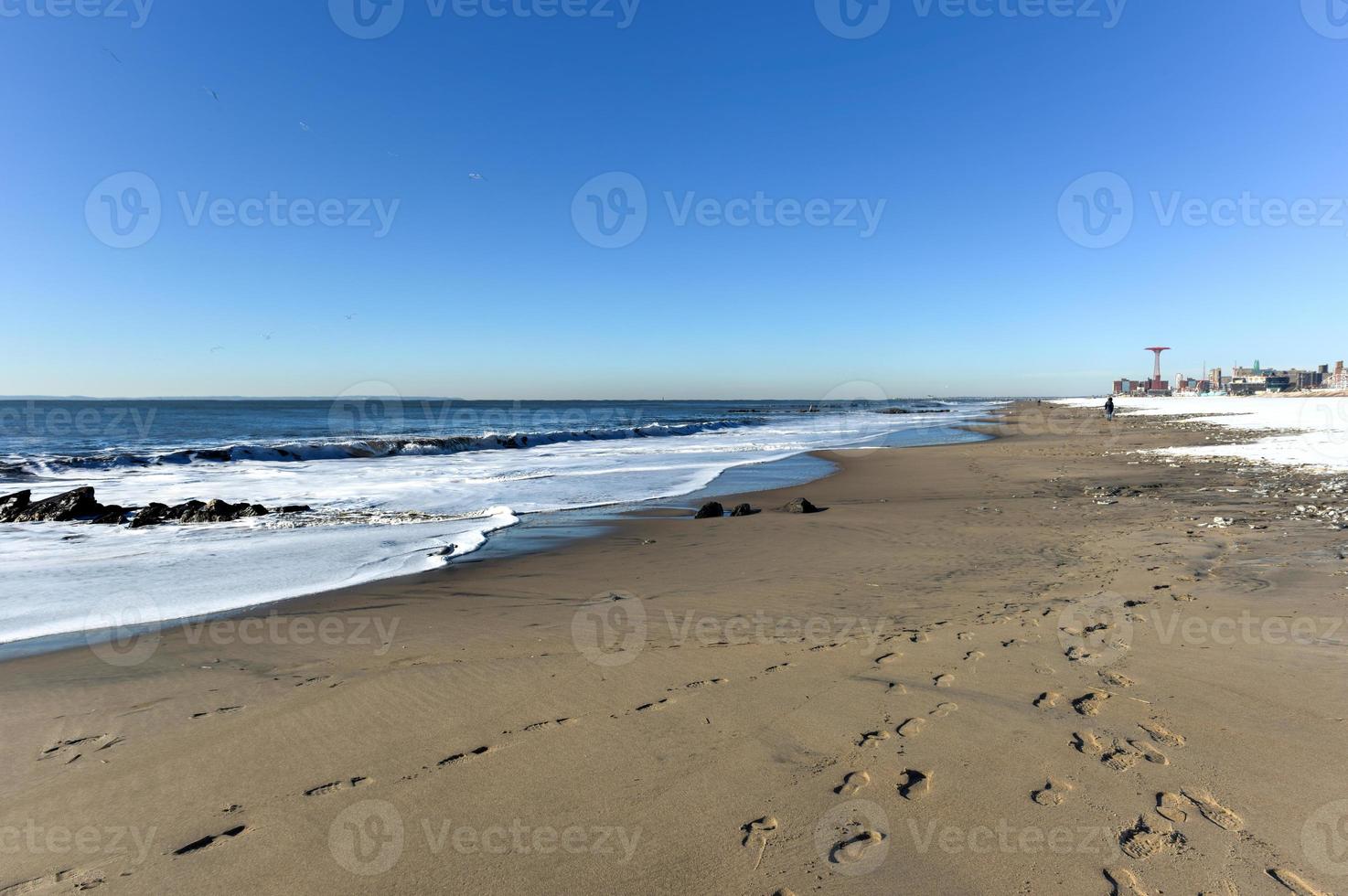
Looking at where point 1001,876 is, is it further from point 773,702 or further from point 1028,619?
point 1028,619

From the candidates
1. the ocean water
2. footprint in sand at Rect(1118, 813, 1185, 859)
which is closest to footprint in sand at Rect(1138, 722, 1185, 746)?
footprint in sand at Rect(1118, 813, 1185, 859)

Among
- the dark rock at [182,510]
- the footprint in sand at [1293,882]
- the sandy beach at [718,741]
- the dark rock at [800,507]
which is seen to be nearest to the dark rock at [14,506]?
the dark rock at [182,510]

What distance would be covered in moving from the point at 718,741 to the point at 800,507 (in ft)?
29.0

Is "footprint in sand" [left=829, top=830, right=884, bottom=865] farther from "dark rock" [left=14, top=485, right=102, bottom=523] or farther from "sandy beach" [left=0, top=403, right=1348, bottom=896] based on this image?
"dark rock" [left=14, top=485, right=102, bottom=523]

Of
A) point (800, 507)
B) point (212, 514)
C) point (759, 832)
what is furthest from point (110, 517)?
point (759, 832)

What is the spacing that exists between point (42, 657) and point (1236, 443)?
28.8 metres

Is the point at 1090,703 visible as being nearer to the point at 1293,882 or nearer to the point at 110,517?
the point at 1293,882

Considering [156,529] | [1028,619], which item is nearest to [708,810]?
[1028,619]

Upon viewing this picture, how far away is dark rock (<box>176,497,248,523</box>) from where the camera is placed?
11914 millimetres

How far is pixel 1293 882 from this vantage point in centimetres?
243

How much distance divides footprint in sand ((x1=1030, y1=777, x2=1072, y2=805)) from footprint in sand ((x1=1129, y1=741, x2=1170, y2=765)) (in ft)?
1.78

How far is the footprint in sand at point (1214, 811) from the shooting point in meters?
2.74

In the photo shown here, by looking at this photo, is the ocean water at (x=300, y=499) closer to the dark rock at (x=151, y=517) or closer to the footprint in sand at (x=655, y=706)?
the dark rock at (x=151, y=517)

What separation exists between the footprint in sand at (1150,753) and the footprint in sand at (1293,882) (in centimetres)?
74
